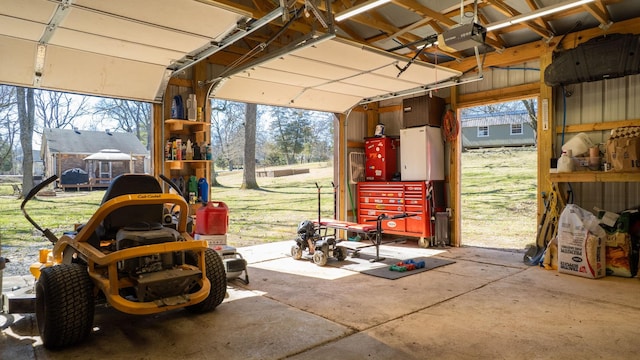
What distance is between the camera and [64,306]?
257 cm

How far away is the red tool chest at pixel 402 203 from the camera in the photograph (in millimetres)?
6758

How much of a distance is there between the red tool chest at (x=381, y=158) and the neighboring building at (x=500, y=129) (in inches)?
272

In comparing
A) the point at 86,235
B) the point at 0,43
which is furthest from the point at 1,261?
the point at 0,43

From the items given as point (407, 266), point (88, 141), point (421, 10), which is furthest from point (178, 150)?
point (421, 10)

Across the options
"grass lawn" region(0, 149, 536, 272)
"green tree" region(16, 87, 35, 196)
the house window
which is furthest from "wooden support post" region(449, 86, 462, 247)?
the house window

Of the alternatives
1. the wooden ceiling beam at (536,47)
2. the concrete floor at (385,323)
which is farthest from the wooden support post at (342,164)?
the concrete floor at (385,323)

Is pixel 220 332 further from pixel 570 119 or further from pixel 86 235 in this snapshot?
pixel 570 119

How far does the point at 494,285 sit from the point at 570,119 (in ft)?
9.39

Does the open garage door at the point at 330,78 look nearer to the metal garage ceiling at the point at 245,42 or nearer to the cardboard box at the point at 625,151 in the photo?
the metal garage ceiling at the point at 245,42

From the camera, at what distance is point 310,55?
15.1 feet

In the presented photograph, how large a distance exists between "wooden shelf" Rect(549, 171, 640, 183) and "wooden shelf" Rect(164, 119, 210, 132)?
4801mm

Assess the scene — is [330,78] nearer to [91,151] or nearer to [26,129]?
[91,151]

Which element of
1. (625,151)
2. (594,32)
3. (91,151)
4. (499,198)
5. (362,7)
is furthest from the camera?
(499,198)

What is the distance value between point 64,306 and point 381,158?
5869 millimetres
